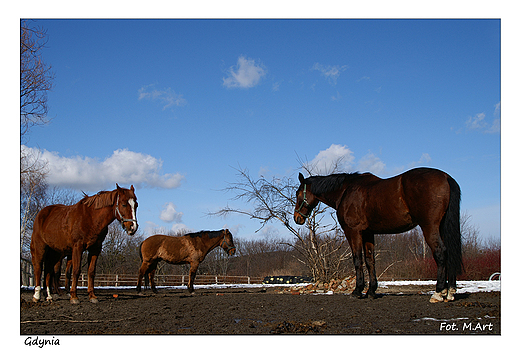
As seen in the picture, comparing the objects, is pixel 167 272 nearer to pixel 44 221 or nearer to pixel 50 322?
pixel 44 221

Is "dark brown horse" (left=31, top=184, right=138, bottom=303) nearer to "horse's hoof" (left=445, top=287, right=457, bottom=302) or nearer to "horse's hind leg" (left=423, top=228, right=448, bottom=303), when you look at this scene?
"horse's hind leg" (left=423, top=228, right=448, bottom=303)

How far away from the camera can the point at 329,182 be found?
855 cm

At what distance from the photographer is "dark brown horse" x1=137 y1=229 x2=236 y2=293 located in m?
11.7

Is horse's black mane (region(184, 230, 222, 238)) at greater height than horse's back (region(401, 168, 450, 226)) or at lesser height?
lesser

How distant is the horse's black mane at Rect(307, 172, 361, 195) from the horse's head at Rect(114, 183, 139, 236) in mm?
4186

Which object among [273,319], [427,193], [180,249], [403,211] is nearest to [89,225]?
[273,319]

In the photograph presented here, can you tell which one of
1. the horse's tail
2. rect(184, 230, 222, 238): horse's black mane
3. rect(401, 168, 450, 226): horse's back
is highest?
rect(401, 168, 450, 226): horse's back

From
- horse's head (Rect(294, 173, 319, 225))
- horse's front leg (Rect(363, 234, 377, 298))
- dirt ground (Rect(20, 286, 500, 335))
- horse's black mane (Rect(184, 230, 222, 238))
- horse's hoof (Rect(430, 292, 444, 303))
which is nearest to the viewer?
dirt ground (Rect(20, 286, 500, 335))

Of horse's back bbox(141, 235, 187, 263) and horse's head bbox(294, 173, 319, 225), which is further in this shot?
horse's back bbox(141, 235, 187, 263)

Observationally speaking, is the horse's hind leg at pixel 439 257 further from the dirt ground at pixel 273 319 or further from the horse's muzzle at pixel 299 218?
the horse's muzzle at pixel 299 218

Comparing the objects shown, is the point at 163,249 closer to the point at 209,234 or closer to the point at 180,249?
the point at 180,249

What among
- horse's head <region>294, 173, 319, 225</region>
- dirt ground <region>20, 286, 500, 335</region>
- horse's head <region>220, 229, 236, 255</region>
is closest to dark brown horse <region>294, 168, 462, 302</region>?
horse's head <region>294, 173, 319, 225</region>

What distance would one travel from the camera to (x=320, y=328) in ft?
14.1

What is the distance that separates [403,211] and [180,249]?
7.70 meters
